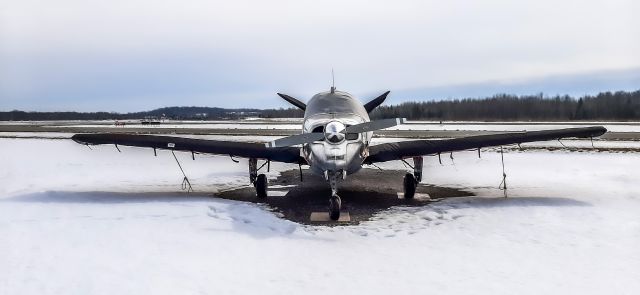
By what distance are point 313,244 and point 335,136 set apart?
11.3ft

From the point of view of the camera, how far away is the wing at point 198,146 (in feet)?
46.6

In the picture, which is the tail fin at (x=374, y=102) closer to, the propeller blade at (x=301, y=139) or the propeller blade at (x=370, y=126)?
the propeller blade at (x=370, y=126)

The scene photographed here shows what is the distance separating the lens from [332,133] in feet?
37.1

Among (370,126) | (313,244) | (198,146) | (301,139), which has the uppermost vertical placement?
(370,126)

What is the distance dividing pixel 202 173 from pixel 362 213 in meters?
10.4

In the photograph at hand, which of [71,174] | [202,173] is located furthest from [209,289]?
[71,174]

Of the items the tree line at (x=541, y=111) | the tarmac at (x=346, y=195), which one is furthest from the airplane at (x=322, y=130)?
the tree line at (x=541, y=111)

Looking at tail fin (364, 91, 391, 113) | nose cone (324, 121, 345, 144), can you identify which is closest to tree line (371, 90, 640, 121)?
tail fin (364, 91, 391, 113)

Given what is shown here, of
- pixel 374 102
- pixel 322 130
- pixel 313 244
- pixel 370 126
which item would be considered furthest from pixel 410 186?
pixel 374 102

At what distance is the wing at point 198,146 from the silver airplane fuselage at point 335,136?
0.78 metres

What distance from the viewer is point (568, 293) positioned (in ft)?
20.1

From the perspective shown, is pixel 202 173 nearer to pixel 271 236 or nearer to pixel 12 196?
pixel 12 196

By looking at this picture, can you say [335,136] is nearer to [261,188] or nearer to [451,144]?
[261,188]

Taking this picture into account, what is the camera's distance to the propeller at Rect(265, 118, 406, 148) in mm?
11352
